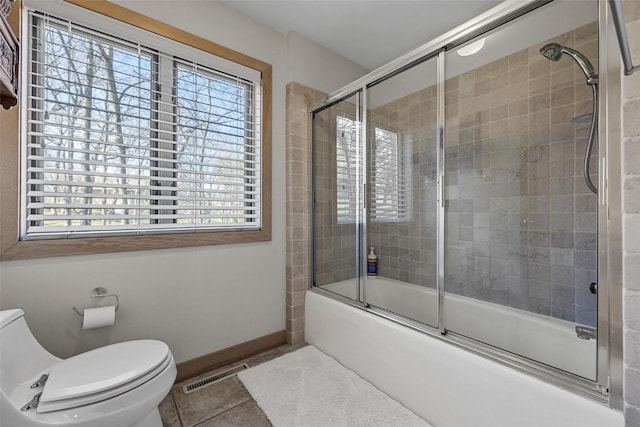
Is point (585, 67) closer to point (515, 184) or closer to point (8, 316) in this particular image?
point (515, 184)

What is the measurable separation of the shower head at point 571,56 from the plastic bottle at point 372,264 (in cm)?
160

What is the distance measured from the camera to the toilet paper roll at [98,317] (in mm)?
1395

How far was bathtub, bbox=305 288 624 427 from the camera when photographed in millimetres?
1001

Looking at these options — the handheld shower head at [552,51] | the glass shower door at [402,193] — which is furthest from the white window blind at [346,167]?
the handheld shower head at [552,51]

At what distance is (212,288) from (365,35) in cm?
222

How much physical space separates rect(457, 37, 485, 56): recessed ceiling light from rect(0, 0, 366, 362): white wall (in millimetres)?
1137

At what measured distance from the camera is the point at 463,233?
1.94 meters

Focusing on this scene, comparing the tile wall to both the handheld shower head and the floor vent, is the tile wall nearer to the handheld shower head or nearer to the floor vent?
the handheld shower head

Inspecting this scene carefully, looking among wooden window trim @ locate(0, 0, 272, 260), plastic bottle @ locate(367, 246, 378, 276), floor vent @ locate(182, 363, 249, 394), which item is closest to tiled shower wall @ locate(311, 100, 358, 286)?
plastic bottle @ locate(367, 246, 378, 276)

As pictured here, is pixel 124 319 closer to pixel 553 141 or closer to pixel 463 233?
pixel 463 233

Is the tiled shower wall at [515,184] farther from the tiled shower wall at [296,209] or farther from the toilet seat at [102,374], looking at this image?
the toilet seat at [102,374]

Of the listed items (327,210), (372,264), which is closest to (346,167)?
(327,210)

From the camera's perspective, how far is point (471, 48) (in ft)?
5.18

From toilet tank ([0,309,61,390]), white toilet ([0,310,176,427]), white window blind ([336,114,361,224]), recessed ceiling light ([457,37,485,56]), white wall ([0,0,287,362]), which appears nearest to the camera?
white toilet ([0,310,176,427])
